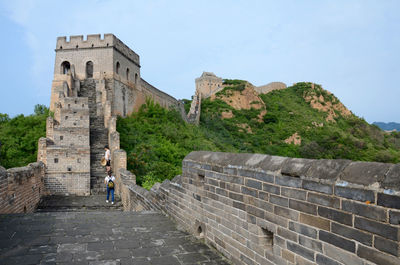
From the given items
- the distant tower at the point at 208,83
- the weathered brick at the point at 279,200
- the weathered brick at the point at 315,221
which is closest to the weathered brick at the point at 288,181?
the weathered brick at the point at 279,200

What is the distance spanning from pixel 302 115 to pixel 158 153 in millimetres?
34178

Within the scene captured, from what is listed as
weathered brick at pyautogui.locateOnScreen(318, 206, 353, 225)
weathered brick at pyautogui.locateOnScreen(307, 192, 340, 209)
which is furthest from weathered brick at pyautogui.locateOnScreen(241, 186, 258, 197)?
weathered brick at pyautogui.locateOnScreen(318, 206, 353, 225)

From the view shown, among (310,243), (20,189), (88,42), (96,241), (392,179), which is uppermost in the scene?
(88,42)

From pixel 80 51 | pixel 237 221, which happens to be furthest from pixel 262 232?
pixel 80 51

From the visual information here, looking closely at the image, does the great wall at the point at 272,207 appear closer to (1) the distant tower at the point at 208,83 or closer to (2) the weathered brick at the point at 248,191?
(2) the weathered brick at the point at 248,191

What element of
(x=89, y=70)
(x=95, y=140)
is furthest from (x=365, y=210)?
(x=89, y=70)

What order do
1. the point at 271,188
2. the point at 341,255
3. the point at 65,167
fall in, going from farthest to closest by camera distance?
1. the point at 65,167
2. the point at 271,188
3. the point at 341,255

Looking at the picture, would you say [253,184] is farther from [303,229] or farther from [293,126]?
[293,126]

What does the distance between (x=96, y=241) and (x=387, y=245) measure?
3.98m

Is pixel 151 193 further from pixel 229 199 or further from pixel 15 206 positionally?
pixel 229 199

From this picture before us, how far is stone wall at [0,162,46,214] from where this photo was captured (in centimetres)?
711

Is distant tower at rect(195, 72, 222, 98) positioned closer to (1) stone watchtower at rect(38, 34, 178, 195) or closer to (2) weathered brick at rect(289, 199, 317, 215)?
(1) stone watchtower at rect(38, 34, 178, 195)

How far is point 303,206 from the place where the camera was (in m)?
2.73

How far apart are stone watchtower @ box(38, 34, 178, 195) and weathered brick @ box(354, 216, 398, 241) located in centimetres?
1252
